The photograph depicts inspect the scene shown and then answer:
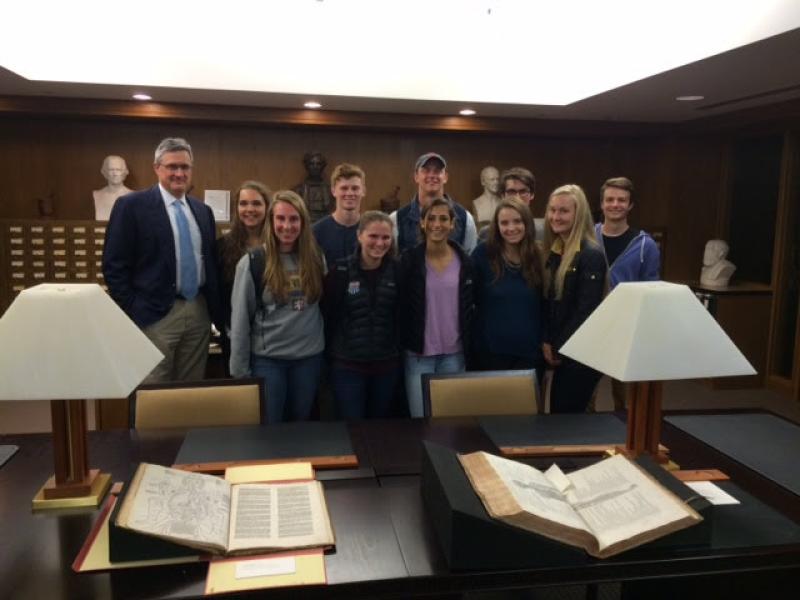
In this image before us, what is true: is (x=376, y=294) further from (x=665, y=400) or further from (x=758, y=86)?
(x=665, y=400)

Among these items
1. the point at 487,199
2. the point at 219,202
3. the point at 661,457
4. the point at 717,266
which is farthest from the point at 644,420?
the point at 219,202

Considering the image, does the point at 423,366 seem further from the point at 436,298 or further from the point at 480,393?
the point at 480,393

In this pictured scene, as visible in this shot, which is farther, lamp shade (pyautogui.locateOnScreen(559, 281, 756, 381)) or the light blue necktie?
the light blue necktie

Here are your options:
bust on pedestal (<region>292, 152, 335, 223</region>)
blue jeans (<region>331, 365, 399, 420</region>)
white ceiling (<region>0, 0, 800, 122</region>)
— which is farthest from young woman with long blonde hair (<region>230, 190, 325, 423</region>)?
bust on pedestal (<region>292, 152, 335, 223</region>)

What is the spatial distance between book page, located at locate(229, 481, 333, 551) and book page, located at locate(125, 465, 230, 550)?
30 millimetres

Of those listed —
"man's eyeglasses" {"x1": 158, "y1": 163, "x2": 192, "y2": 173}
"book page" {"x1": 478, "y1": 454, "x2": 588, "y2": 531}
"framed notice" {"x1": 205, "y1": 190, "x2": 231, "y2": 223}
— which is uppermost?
"man's eyeglasses" {"x1": 158, "y1": 163, "x2": 192, "y2": 173}

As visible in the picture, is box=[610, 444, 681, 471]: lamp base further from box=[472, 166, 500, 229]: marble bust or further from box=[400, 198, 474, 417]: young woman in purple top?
box=[472, 166, 500, 229]: marble bust

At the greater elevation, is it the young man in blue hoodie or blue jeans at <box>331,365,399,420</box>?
the young man in blue hoodie

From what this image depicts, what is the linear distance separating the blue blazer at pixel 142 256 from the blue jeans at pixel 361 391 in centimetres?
85

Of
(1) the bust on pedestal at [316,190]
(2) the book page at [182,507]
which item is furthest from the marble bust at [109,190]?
(2) the book page at [182,507]

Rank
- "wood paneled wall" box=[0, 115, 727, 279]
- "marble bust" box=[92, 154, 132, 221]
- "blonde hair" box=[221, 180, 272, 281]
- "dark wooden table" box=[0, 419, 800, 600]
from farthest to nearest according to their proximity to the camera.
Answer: "wood paneled wall" box=[0, 115, 727, 279]
"marble bust" box=[92, 154, 132, 221]
"blonde hair" box=[221, 180, 272, 281]
"dark wooden table" box=[0, 419, 800, 600]

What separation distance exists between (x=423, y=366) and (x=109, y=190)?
11.6 ft

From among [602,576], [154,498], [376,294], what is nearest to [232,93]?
[376,294]

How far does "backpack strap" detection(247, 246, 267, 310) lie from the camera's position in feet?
8.58
